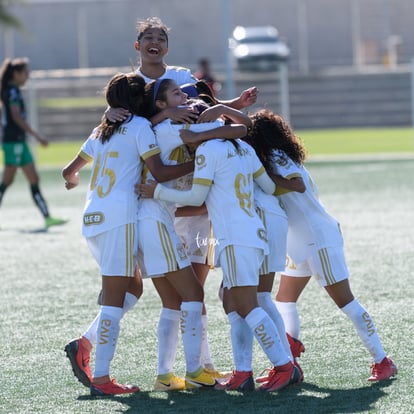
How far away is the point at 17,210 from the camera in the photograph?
14938mm

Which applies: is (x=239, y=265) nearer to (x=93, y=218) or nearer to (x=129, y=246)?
(x=129, y=246)

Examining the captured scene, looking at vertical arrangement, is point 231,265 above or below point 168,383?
above

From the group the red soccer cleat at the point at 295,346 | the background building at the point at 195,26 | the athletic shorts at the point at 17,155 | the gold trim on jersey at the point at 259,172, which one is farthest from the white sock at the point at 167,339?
the background building at the point at 195,26

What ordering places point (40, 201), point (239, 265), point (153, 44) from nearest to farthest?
1. point (239, 265)
2. point (153, 44)
3. point (40, 201)

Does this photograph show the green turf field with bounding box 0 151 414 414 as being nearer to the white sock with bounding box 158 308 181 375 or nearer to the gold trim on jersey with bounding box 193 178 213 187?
the white sock with bounding box 158 308 181 375

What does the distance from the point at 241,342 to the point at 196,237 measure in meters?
0.68

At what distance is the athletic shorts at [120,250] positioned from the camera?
18.1 ft

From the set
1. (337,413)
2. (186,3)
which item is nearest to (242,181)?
(337,413)

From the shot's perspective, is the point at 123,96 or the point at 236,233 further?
the point at 123,96

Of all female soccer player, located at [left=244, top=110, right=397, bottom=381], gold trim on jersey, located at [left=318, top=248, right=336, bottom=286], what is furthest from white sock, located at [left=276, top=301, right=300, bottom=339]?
gold trim on jersey, located at [left=318, top=248, right=336, bottom=286]

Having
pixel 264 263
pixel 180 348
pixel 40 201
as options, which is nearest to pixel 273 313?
pixel 264 263

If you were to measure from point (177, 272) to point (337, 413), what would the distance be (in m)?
1.08

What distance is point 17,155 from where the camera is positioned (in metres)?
13.0

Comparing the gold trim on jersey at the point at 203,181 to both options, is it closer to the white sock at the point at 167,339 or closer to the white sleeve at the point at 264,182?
the white sleeve at the point at 264,182
